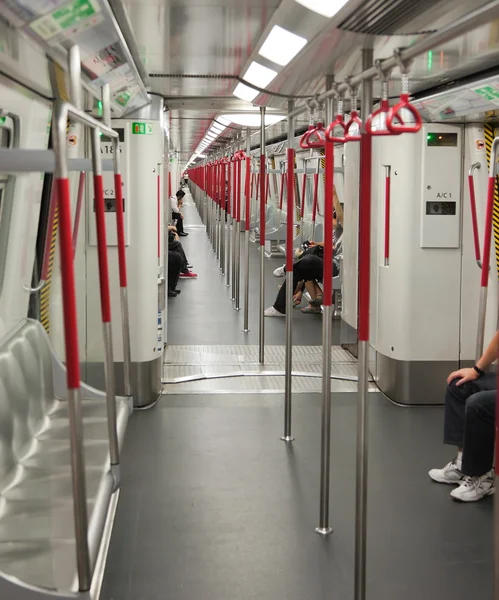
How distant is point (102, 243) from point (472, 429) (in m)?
2.31

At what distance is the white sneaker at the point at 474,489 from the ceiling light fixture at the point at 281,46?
257 cm

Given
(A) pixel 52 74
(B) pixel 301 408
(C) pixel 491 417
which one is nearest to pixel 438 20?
(A) pixel 52 74

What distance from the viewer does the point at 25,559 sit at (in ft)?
8.22

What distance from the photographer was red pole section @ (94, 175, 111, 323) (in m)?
2.84

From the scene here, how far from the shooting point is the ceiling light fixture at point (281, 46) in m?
3.84

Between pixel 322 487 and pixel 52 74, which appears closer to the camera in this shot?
pixel 52 74

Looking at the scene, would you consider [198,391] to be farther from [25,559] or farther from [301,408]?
[25,559]

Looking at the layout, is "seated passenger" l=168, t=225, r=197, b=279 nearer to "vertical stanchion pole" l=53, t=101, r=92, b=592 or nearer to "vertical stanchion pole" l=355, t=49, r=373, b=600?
"vertical stanchion pole" l=355, t=49, r=373, b=600

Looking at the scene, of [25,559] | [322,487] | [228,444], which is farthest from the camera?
[228,444]

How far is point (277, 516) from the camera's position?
4.31 m

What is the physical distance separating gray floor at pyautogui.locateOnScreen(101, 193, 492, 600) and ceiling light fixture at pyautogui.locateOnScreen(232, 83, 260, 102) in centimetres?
247

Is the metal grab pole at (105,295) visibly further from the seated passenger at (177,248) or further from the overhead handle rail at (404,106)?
the seated passenger at (177,248)

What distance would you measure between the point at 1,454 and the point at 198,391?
12.6 feet

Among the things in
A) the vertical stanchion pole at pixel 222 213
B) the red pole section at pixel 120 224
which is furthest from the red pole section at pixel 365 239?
the vertical stanchion pole at pixel 222 213
